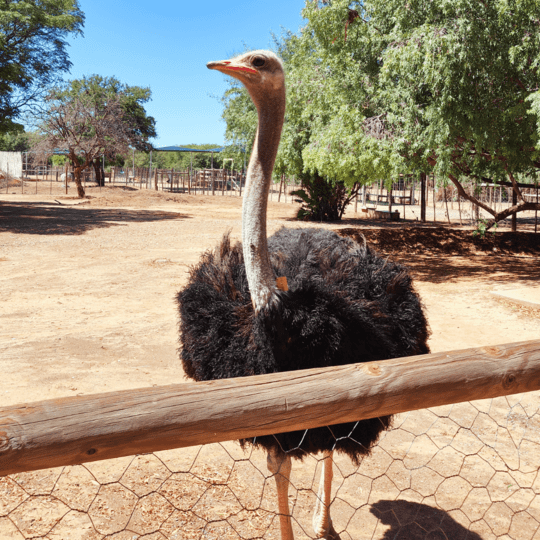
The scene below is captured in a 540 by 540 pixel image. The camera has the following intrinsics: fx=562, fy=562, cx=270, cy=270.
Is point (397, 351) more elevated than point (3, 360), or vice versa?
point (397, 351)

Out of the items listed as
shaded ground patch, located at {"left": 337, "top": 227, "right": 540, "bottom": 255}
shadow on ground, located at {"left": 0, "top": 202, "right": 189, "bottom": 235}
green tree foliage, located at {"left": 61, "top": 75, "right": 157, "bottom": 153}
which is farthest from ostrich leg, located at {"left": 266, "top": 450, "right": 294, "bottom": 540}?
green tree foliage, located at {"left": 61, "top": 75, "right": 157, "bottom": 153}

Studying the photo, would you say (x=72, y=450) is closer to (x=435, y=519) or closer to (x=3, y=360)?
(x=435, y=519)

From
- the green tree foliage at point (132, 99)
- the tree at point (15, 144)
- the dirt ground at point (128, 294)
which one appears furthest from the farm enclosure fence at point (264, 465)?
the tree at point (15, 144)

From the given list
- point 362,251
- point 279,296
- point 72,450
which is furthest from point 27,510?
point 362,251

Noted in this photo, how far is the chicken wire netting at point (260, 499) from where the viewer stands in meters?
2.86

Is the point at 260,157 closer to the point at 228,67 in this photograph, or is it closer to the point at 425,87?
the point at 228,67

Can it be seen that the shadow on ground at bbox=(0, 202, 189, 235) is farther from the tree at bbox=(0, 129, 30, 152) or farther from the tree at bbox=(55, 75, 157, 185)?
the tree at bbox=(0, 129, 30, 152)

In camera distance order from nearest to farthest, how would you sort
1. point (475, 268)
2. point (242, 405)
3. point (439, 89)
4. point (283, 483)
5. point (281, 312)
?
1. point (242, 405)
2. point (281, 312)
3. point (283, 483)
4. point (439, 89)
5. point (475, 268)

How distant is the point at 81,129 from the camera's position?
2761cm

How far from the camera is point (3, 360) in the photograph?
4957 millimetres

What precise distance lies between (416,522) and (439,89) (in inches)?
269

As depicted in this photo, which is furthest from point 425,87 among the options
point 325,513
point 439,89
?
point 325,513

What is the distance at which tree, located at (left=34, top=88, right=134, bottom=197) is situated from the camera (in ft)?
86.5

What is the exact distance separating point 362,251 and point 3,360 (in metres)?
3.48
